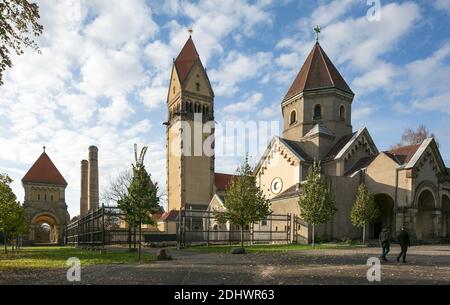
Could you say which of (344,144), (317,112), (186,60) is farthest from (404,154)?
(186,60)

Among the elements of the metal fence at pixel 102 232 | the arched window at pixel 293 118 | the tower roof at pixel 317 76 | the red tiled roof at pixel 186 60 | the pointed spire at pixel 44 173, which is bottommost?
the metal fence at pixel 102 232

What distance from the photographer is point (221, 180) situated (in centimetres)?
6450

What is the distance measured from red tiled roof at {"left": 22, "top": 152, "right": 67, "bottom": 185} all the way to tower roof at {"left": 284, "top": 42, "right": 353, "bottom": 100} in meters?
41.3

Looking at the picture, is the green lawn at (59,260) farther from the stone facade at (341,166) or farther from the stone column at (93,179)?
the stone column at (93,179)

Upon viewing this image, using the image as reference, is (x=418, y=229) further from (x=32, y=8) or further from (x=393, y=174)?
(x=32, y=8)

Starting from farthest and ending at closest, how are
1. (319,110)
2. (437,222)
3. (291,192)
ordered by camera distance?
(319,110) < (291,192) < (437,222)

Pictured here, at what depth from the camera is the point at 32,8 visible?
Answer: 43.3 ft

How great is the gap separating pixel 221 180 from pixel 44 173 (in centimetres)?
3002

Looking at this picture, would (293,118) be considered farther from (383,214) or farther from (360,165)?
(383,214)

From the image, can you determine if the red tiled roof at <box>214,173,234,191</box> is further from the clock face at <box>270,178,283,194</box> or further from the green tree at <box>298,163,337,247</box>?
the green tree at <box>298,163,337,247</box>

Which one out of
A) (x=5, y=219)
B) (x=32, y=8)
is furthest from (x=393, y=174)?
(x=5, y=219)

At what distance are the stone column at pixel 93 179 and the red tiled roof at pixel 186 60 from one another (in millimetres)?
A: 18745

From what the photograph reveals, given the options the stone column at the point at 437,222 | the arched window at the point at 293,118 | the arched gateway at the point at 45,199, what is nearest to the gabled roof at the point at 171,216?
the arched gateway at the point at 45,199

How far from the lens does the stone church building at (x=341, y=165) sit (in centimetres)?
3194
